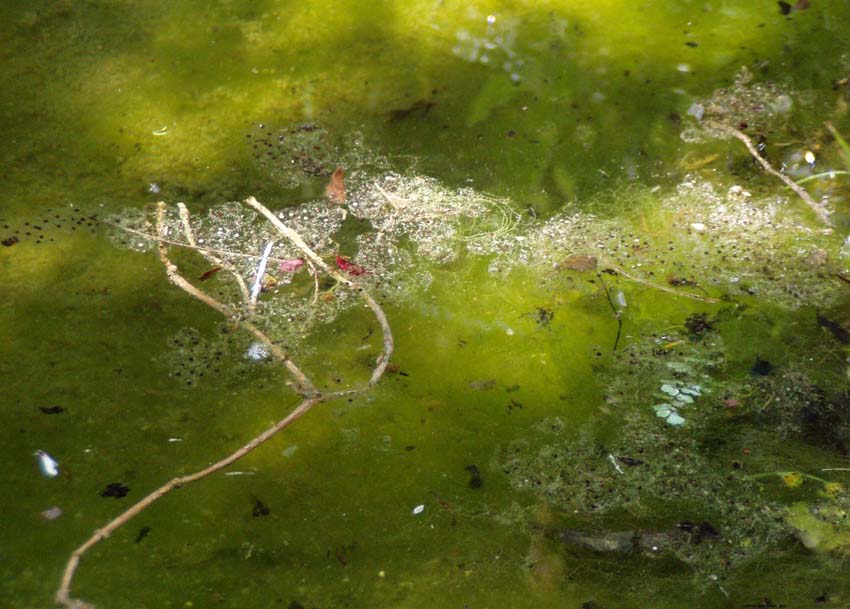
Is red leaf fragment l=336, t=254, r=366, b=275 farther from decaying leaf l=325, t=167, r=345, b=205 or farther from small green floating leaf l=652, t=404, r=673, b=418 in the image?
small green floating leaf l=652, t=404, r=673, b=418

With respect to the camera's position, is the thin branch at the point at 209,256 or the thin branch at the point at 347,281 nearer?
the thin branch at the point at 347,281

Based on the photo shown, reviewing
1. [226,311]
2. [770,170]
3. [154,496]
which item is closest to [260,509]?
[154,496]

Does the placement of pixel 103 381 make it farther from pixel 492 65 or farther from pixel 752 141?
pixel 752 141

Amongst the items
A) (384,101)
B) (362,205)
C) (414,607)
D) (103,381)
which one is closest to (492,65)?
(384,101)

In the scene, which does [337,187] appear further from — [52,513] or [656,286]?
[52,513]

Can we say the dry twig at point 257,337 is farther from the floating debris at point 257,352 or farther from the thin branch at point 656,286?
the thin branch at point 656,286

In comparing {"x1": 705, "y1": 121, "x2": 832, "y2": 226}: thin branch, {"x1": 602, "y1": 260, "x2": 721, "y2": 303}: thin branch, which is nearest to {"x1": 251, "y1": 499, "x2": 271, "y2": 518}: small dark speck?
{"x1": 602, "y1": 260, "x2": 721, "y2": 303}: thin branch

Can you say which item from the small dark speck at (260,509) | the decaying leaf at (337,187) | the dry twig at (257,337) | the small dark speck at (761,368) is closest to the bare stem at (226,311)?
the dry twig at (257,337)
